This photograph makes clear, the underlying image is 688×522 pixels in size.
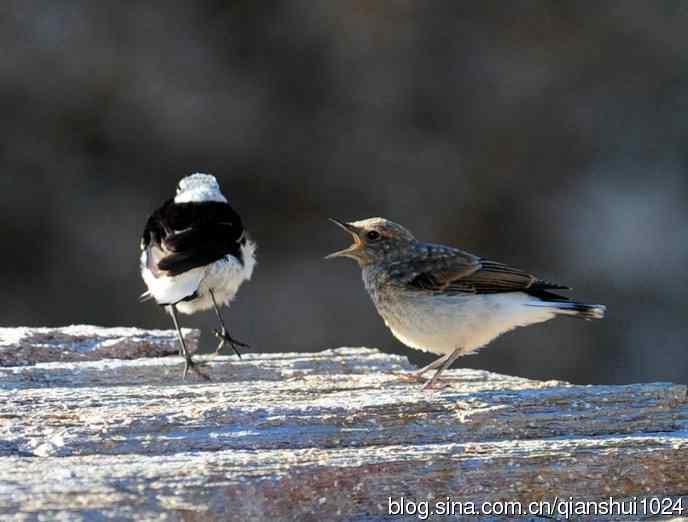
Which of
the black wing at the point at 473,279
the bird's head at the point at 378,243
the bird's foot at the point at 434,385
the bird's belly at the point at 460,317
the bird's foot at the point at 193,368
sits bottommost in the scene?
the bird's foot at the point at 434,385

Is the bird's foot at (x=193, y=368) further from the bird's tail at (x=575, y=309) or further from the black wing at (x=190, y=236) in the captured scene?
the bird's tail at (x=575, y=309)

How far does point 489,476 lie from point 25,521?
1.57 metres

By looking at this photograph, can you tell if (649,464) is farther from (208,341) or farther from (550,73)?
(550,73)

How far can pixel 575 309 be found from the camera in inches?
215

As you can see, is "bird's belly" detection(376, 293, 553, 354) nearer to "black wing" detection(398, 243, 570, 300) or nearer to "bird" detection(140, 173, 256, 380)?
"black wing" detection(398, 243, 570, 300)

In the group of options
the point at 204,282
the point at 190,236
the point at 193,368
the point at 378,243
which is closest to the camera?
the point at 193,368

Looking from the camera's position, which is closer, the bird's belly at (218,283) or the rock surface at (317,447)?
the rock surface at (317,447)

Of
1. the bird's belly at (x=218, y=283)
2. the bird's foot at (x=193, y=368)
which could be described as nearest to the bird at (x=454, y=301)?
the bird's foot at (x=193, y=368)

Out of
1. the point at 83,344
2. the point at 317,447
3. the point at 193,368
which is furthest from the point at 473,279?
the point at 83,344

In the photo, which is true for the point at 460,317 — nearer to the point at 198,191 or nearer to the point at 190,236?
the point at 190,236

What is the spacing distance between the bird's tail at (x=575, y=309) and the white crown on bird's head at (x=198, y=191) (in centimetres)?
266

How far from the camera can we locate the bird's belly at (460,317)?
549cm

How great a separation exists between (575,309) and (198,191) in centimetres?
309

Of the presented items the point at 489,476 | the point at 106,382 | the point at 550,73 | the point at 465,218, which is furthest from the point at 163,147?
the point at 489,476
